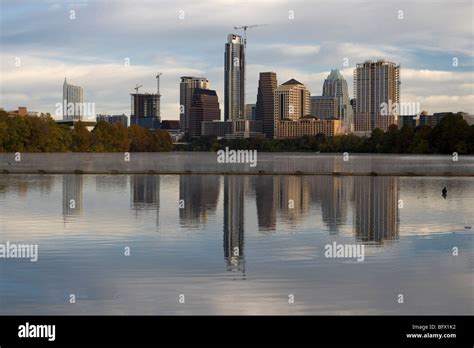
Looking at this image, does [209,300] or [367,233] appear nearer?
[209,300]

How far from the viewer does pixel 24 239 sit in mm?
21953

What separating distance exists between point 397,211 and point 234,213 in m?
7.30

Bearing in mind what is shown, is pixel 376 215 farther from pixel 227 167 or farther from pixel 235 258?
pixel 227 167

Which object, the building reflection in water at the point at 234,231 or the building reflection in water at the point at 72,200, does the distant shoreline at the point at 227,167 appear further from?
the building reflection in water at the point at 234,231

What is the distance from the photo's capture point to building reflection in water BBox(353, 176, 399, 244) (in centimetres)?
2362

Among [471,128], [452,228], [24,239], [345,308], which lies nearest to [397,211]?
[452,228]

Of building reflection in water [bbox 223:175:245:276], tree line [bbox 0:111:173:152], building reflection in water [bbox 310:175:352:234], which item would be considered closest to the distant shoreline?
tree line [bbox 0:111:173:152]

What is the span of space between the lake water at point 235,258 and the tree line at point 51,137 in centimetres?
9056
